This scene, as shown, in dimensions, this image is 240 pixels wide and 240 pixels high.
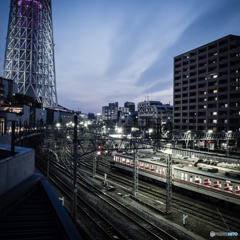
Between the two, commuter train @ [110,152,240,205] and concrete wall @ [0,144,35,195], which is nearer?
concrete wall @ [0,144,35,195]

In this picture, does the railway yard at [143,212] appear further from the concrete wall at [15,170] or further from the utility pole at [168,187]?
the concrete wall at [15,170]

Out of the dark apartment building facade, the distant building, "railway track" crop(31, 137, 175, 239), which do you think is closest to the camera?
"railway track" crop(31, 137, 175, 239)

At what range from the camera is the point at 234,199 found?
14.1 metres

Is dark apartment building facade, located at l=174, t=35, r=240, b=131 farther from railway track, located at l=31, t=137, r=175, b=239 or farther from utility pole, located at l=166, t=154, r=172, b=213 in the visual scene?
railway track, located at l=31, t=137, r=175, b=239

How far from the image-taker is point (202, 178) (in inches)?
637

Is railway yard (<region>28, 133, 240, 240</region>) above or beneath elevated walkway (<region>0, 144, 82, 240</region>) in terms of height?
beneath

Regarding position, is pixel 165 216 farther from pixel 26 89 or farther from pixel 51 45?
pixel 51 45

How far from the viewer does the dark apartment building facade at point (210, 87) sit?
49438 mm

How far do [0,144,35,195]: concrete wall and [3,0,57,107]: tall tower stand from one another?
309 feet

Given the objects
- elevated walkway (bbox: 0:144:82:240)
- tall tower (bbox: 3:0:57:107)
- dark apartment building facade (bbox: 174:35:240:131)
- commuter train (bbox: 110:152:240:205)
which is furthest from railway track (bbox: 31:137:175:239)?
tall tower (bbox: 3:0:57:107)

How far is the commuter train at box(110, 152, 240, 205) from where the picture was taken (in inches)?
565

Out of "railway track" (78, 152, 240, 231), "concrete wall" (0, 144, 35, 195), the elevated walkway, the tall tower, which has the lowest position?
"railway track" (78, 152, 240, 231)

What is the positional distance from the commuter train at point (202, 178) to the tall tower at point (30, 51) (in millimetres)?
86822

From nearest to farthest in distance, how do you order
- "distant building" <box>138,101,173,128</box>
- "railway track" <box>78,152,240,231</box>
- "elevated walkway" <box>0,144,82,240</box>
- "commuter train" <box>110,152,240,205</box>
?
"elevated walkway" <box>0,144,82,240</box>, "railway track" <box>78,152,240,231</box>, "commuter train" <box>110,152,240,205</box>, "distant building" <box>138,101,173,128</box>
